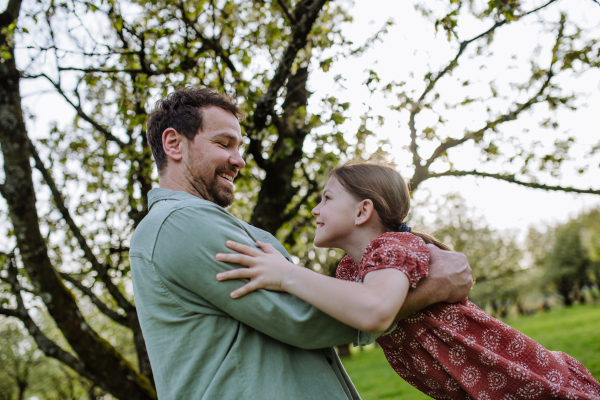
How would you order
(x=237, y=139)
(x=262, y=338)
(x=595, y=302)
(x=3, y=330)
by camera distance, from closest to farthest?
(x=262, y=338) → (x=237, y=139) → (x=3, y=330) → (x=595, y=302)

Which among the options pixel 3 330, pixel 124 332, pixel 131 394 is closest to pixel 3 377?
pixel 3 330

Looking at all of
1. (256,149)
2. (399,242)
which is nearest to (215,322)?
(399,242)

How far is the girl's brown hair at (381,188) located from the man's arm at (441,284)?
39 centimetres

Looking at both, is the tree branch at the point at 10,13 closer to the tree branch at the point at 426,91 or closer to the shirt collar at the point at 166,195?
the shirt collar at the point at 166,195

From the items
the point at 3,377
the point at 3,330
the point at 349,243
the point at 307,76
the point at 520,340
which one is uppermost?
the point at 307,76

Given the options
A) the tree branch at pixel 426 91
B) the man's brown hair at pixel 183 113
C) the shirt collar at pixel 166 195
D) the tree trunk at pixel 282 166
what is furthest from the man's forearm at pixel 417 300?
the tree trunk at pixel 282 166

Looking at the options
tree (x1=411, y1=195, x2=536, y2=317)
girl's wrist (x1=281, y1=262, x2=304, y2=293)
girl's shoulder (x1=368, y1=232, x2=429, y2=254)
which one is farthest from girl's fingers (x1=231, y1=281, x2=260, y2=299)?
tree (x1=411, y1=195, x2=536, y2=317)

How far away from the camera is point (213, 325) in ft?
6.16

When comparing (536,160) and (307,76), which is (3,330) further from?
(536,160)

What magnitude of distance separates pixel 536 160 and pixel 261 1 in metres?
5.42

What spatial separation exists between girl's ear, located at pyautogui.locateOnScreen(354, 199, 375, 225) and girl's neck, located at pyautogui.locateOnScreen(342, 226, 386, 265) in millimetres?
61

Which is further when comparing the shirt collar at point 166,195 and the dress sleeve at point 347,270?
the dress sleeve at point 347,270

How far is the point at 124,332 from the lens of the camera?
22.4 m

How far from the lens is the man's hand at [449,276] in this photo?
2.22 metres
